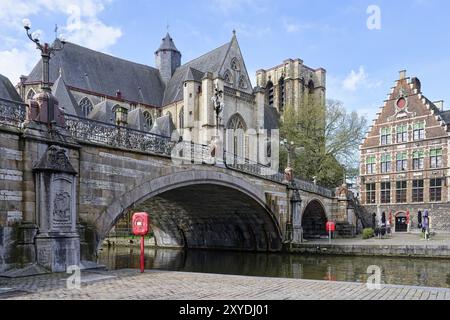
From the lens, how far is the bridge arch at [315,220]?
32.2 metres

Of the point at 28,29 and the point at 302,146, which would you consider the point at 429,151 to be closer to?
the point at 302,146

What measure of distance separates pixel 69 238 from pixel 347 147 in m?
32.6

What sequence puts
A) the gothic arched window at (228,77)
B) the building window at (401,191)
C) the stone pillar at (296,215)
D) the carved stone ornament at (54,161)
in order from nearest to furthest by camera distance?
the carved stone ornament at (54,161) < the stone pillar at (296,215) < the building window at (401,191) < the gothic arched window at (228,77)

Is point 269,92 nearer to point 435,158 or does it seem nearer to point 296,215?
point 435,158

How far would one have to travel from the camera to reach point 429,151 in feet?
110

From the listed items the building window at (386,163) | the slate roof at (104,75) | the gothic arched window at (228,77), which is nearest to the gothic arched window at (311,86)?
the gothic arched window at (228,77)

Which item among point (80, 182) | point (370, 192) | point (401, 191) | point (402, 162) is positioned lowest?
point (370, 192)

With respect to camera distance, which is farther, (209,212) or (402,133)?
(402,133)

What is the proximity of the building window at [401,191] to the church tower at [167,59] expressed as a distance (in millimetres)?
26612

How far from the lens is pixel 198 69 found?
43000 millimetres

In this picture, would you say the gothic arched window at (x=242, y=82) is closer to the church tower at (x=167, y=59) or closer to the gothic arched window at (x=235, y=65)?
the gothic arched window at (x=235, y=65)

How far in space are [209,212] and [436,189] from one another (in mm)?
19215

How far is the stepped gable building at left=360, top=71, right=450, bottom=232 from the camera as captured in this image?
32.8 m

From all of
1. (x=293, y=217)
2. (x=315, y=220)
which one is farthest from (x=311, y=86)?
(x=293, y=217)
